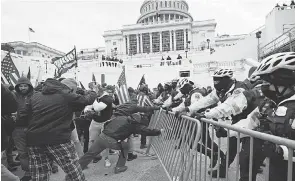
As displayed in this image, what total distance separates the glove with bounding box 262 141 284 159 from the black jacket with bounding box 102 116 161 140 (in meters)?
2.88

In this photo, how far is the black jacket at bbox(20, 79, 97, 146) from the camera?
3.06m

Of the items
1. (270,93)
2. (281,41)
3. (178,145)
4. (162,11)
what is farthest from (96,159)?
(162,11)

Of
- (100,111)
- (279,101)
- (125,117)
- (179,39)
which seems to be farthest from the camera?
(179,39)

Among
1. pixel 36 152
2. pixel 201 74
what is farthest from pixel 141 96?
pixel 201 74

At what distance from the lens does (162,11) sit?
7988cm

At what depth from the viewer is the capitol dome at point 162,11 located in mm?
79875

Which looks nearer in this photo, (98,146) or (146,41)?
(98,146)

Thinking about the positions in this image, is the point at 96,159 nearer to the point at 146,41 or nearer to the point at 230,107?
the point at 230,107

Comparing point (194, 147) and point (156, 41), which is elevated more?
point (156, 41)

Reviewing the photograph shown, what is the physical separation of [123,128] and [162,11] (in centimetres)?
8011

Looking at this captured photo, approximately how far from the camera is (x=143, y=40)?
231ft

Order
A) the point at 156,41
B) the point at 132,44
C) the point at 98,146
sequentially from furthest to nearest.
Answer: the point at 132,44 < the point at 156,41 < the point at 98,146

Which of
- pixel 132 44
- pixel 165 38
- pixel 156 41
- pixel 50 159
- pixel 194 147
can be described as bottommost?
pixel 50 159

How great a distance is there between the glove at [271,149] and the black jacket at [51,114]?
2260 millimetres
